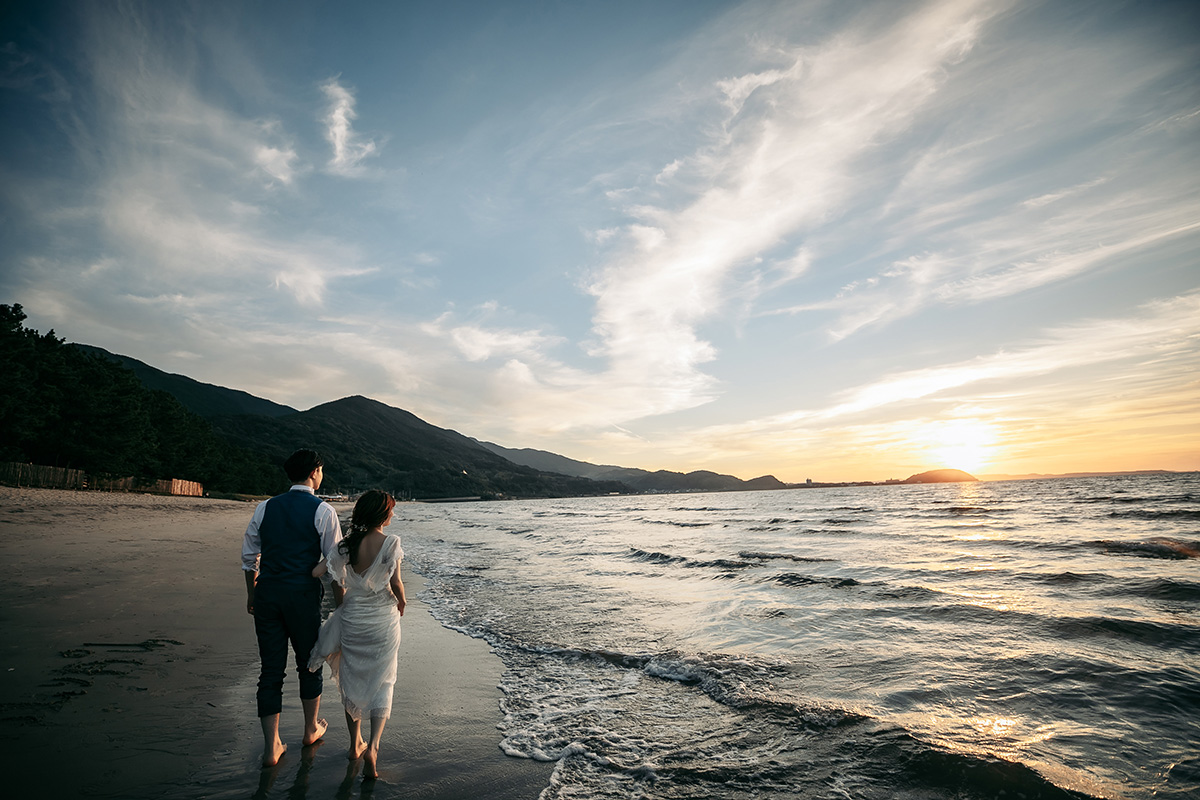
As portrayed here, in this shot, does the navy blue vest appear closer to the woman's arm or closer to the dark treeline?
the woman's arm

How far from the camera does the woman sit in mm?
4547

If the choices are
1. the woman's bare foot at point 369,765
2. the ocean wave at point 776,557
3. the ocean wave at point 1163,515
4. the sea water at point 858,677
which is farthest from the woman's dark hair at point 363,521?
the ocean wave at point 1163,515

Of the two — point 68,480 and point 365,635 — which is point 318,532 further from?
point 68,480

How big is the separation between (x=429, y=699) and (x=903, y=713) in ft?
Answer: 17.8

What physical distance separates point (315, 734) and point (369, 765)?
0.92 metres

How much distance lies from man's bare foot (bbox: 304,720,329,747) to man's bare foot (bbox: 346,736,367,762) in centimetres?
39

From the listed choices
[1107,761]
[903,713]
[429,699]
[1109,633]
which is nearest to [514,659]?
[429,699]

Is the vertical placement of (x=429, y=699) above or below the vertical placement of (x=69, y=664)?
below

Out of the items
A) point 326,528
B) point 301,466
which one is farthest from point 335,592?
point 301,466

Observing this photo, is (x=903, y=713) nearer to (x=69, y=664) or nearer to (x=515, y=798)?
(x=515, y=798)

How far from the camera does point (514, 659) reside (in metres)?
8.48

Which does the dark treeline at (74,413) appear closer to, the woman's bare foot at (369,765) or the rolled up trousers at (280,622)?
the rolled up trousers at (280,622)

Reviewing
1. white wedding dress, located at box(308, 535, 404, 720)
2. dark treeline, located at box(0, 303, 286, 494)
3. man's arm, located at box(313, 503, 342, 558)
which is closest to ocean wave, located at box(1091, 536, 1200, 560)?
white wedding dress, located at box(308, 535, 404, 720)

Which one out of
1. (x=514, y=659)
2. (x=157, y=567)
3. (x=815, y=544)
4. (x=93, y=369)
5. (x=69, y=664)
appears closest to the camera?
(x=69, y=664)
